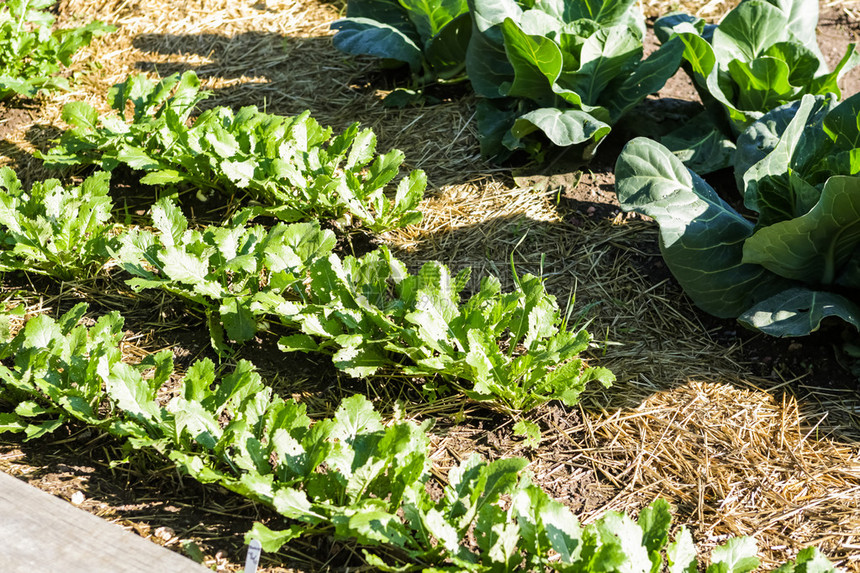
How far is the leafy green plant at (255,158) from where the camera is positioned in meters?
3.00

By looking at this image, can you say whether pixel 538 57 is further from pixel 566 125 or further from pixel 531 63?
pixel 566 125

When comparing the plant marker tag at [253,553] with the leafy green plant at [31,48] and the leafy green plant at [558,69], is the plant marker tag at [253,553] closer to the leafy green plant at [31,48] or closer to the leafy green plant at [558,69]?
the leafy green plant at [558,69]

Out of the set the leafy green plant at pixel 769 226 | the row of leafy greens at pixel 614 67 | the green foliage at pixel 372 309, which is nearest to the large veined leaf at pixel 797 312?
the leafy green plant at pixel 769 226

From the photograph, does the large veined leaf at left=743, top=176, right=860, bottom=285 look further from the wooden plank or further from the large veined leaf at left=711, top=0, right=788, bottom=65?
the wooden plank

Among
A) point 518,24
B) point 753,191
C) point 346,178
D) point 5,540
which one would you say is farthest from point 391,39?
point 5,540

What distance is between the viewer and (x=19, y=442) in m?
2.40

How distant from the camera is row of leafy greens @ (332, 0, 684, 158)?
312cm

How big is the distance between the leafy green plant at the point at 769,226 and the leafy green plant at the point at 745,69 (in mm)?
266

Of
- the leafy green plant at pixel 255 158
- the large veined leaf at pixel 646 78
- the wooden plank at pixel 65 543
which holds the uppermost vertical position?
the large veined leaf at pixel 646 78

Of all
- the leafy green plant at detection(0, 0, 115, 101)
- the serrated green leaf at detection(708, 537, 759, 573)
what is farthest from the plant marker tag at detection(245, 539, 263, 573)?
the leafy green plant at detection(0, 0, 115, 101)

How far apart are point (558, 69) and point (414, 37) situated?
3.42ft

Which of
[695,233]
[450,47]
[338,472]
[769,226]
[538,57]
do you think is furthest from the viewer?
[450,47]

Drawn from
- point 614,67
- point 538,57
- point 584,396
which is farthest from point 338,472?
point 614,67

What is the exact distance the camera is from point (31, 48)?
3.92 m
